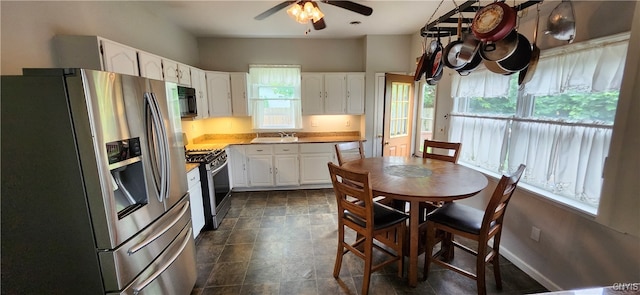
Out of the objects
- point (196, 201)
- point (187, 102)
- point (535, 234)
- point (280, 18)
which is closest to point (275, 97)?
point (280, 18)

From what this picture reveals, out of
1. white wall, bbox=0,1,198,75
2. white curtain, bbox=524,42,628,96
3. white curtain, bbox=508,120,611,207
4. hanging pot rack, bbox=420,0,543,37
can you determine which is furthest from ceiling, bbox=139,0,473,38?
white curtain, bbox=508,120,611,207

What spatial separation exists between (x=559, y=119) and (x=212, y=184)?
11.0ft

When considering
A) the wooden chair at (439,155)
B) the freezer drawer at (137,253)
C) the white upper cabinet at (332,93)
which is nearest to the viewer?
the freezer drawer at (137,253)

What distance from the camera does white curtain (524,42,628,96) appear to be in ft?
5.23

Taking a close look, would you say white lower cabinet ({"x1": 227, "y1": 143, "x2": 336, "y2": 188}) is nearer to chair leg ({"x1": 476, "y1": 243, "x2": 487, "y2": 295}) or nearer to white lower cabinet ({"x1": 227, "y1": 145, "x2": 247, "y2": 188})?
white lower cabinet ({"x1": 227, "y1": 145, "x2": 247, "y2": 188})

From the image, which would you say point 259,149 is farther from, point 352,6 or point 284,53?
point 352,6

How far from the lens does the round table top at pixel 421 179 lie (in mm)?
1749

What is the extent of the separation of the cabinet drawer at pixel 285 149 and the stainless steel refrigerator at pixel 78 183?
2.59 m

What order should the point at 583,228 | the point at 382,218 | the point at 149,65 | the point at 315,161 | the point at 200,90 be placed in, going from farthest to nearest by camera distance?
the point at 315,161
the point at 200,90
the point at 149,65
the point at 382,218
the point at 583,228

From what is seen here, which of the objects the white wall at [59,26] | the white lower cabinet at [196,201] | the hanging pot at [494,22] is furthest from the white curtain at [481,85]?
the white wall at [59,26]

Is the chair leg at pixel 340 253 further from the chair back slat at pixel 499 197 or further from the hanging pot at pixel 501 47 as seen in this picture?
the hanging pot at pixel 501 47

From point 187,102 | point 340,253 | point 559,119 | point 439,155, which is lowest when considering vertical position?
point 340,253

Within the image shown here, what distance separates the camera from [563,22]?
1611mm

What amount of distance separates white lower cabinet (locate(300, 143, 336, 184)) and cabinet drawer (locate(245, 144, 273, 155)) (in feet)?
1.70
